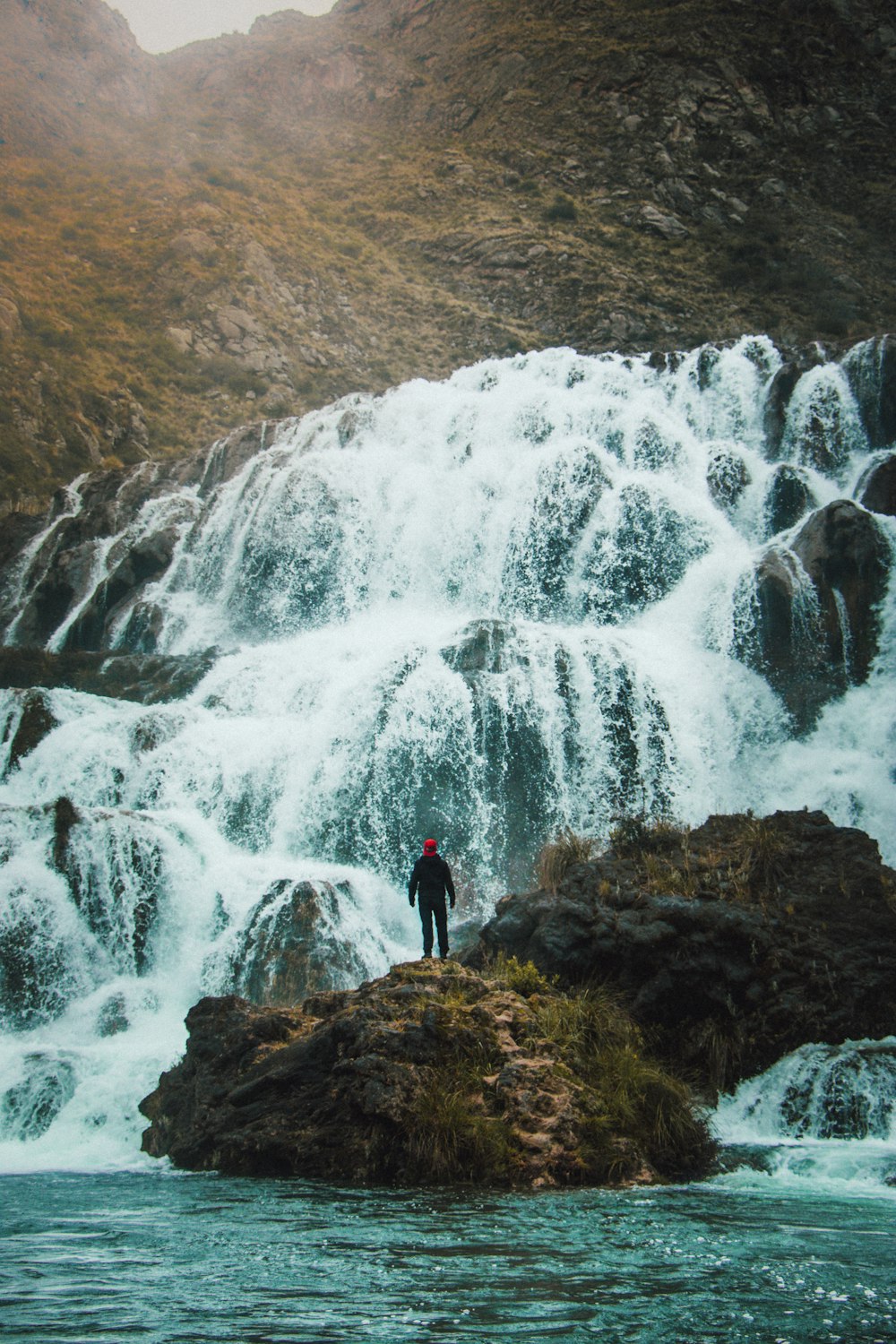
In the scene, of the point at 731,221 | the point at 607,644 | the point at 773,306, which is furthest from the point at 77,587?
the point at 731,221

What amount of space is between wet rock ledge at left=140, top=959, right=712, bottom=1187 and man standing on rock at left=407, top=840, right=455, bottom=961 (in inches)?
62.9

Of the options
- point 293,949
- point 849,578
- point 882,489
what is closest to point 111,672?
point 293,949

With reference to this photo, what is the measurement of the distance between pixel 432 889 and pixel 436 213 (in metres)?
57.2

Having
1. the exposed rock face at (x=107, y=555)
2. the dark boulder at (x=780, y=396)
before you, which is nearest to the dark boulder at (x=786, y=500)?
the dark boulder at (x=780, y=396)

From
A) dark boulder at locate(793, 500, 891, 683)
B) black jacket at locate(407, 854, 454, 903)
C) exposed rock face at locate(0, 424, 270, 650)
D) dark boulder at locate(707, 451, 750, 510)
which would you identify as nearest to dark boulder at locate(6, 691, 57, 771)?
exposed rock face at locate(0, 424, 270, 650)

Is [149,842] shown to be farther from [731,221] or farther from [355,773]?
[731,221]

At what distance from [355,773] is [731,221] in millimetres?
42978

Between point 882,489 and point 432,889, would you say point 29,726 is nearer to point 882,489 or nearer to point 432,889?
point 432,889

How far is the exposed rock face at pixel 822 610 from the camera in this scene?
711 inches

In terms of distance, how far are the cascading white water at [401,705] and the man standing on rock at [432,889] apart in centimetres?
325

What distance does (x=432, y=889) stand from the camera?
9844 mm

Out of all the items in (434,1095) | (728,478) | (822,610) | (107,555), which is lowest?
(434,1095)

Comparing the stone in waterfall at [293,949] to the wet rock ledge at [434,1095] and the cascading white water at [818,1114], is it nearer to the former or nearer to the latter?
the wet rock ledge at [434,1095]

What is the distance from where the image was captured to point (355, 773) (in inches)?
680
